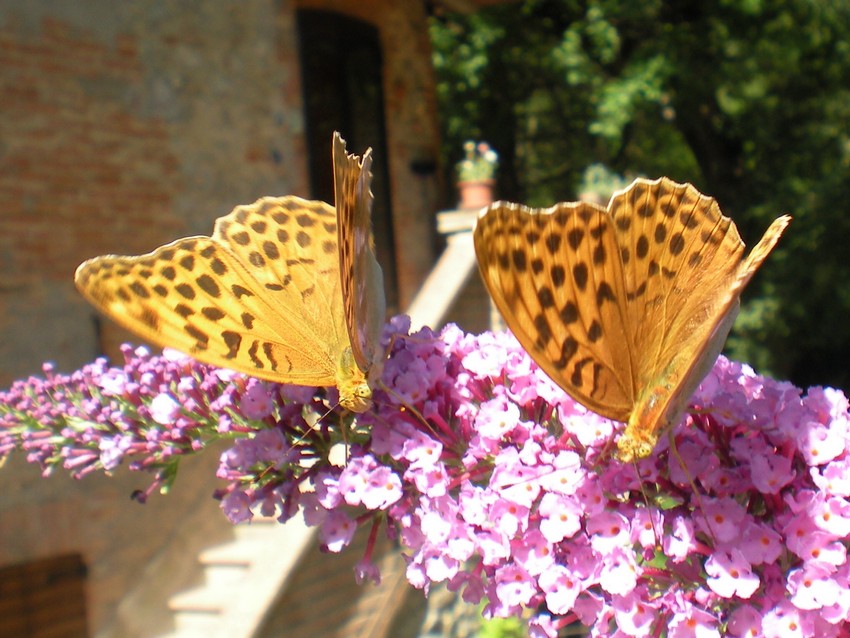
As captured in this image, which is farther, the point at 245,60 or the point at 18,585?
the point at 245,60

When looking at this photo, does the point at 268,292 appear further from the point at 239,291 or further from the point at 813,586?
the point at 813,586

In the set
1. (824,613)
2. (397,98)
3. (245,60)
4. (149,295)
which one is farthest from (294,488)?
(397,98)

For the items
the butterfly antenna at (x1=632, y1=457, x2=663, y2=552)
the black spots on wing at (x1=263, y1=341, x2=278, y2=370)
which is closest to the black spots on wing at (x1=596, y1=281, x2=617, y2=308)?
the butterfly antenna at (x1=632, y1=457, x2=663, y2=552)

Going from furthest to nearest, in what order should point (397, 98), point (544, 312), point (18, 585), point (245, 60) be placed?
point (397, 98)
point (245, 60)
point (18, 585)
point (544, 312)

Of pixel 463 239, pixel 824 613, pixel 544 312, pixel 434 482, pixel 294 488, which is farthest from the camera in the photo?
pixel 463 239

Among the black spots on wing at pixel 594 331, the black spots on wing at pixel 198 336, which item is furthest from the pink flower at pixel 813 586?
the black spots on wing at pixel 198 336

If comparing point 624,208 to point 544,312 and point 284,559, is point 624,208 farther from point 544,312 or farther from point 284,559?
point 284,559
